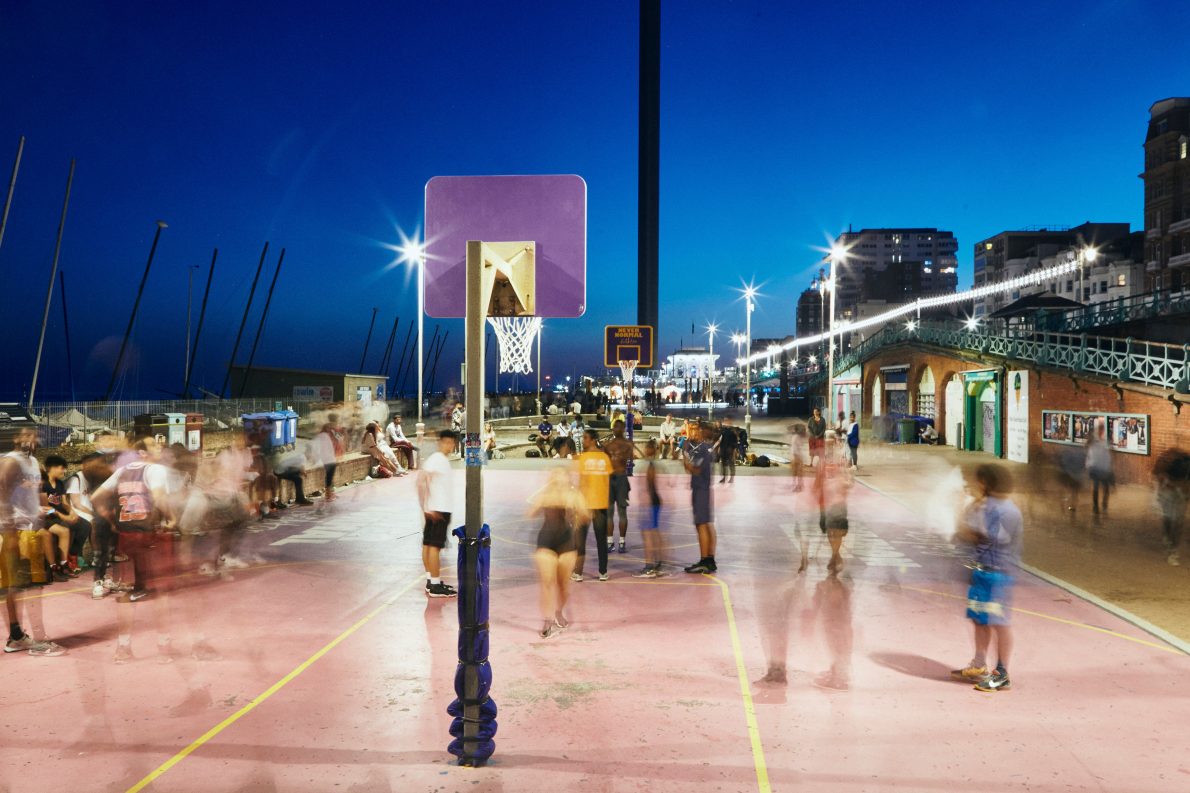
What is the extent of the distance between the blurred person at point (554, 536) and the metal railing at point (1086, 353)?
61.9 feet

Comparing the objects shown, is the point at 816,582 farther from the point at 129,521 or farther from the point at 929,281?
the point at 929,281

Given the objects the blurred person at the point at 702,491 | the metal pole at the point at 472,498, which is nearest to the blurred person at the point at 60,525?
the metal pole at the point at 472,498

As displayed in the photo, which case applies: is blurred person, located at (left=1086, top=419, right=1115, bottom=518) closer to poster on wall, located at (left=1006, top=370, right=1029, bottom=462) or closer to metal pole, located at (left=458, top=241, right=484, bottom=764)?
poster on wall, located at (left=1006, top=370, right=1029, bottom=462)

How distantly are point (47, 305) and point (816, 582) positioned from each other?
146 feet

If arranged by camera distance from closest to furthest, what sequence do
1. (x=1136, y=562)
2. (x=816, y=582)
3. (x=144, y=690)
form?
(x=144, y=690) < (x=816, y=582) < (x=1136, y=562)

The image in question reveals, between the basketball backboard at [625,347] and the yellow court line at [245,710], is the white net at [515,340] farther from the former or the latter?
the basketball backboard at [625,347]

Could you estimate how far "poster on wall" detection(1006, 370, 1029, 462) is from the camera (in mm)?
28219

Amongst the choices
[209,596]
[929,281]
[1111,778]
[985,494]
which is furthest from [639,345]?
[929,281]

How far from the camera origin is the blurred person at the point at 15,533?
774cm

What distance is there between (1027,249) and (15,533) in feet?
388

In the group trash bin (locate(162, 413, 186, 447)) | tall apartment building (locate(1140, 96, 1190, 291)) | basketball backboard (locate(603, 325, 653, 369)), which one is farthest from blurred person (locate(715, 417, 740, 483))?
tall apartment building (locate(1140, 96, 1190, 291))

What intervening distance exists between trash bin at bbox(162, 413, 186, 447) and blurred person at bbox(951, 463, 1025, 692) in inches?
858

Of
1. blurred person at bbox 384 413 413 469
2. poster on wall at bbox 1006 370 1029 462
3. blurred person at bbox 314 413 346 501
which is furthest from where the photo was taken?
poster on wall at bbox 1006 370 1029 462

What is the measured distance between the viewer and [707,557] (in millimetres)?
11562
